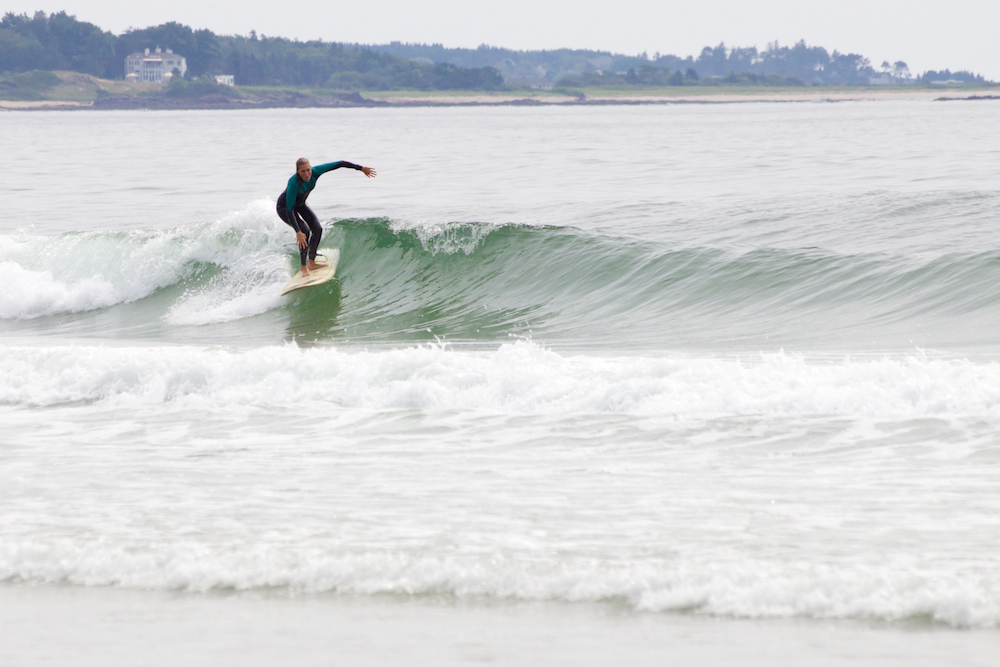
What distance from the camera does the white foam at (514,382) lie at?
23.1 ft

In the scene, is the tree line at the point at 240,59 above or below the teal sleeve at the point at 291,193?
above

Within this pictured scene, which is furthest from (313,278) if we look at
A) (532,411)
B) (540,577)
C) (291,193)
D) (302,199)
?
(540,577)

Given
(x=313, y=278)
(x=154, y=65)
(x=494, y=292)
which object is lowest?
(x=494, y=292)

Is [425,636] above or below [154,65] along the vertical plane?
below

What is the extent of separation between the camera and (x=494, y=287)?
1451 centimetres

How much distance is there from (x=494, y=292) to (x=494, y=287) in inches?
8.3

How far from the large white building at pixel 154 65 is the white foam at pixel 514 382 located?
17971cm

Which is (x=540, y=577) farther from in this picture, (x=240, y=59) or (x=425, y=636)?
(x=240, y=59)

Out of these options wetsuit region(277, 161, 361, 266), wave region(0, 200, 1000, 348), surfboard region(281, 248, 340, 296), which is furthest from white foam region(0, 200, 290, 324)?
wetsuit region(277, 161, 361, 266)

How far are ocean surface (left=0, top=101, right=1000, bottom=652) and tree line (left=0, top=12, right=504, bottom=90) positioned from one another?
159111 millimetres

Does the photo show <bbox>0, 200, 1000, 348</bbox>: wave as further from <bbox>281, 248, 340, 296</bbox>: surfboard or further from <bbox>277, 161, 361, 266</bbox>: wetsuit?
<bbox>277, 161, 361, 266</bbox>: wetsuit

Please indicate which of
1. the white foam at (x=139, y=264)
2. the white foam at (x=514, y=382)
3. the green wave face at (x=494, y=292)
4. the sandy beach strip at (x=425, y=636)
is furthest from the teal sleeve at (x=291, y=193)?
the sandy beach strip at (x=425, y=636)

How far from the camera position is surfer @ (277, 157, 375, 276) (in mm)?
12266

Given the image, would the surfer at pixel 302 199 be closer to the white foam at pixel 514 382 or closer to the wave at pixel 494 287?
the wave at pixel 494 287
